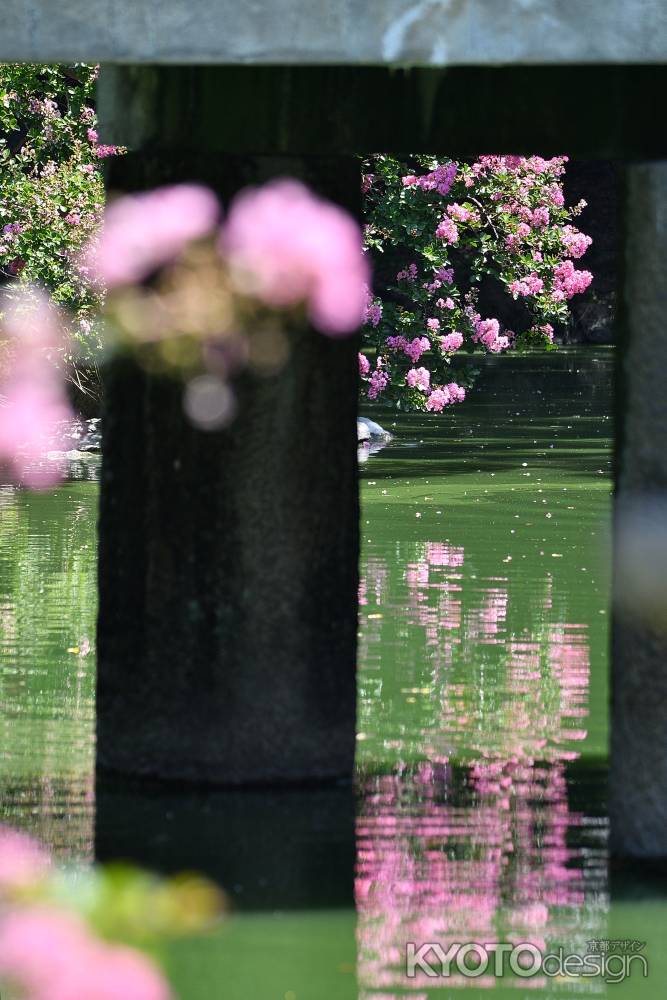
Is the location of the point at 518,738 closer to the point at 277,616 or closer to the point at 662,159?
the point at 277,616

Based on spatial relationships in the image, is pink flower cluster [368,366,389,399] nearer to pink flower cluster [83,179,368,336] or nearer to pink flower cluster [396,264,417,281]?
pink flower cluster [396,264,417,281]

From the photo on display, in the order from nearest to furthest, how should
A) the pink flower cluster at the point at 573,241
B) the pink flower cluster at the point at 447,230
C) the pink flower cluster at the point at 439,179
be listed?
the pink flower cluster at the point at 439,179, the pink flower cluster at the point at 447,230, the pink flower cluster at the point at 573,241

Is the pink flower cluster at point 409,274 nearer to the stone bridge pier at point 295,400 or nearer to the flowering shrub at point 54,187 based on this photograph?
the flowering shrub at point 54,187

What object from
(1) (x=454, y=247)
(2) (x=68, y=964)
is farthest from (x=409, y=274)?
(2) (x=68, y=964)

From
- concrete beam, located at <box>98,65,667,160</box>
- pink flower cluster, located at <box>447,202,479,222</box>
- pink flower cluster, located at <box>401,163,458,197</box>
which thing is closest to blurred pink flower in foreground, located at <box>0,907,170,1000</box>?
concrete beam, located at <box>98,65,667,160</box>

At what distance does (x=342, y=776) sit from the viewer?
29.6 ft

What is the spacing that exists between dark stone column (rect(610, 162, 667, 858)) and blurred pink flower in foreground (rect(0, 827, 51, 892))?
2.08 metres

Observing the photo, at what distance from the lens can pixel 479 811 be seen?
876 cm

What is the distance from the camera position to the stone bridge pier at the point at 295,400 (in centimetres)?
753

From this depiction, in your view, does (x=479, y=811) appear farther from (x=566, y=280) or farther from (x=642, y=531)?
(x=566, y=280)

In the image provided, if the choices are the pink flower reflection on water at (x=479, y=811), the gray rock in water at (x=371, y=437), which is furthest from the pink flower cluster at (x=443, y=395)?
the pink flower reflection on water at (x=479, y=811)

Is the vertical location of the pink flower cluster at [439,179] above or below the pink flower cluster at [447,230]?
above

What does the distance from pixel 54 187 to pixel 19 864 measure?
19.2 meters

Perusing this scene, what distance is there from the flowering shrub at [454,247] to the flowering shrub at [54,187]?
289 centimetres
